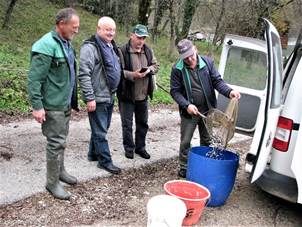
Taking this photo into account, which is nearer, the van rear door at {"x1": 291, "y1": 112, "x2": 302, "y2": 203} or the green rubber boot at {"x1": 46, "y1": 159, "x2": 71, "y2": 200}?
the van rear door at {"x1": 291, "y1": 112, "x2": 302, "y2": 203}

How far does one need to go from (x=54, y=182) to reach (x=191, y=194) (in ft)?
4.58

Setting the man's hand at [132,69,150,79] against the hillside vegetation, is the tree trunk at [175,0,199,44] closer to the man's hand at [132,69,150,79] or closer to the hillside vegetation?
the hillside vegetation

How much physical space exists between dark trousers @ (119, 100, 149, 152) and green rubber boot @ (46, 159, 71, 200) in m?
1.55

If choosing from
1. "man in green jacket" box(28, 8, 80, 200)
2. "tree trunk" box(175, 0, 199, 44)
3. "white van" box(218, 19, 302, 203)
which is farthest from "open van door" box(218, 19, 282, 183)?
"tree trunk" box(175, 0, 199, 44)

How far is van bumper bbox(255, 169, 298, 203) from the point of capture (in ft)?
14.2

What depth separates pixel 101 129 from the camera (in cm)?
520

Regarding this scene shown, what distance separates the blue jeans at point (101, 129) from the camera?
5117 mm

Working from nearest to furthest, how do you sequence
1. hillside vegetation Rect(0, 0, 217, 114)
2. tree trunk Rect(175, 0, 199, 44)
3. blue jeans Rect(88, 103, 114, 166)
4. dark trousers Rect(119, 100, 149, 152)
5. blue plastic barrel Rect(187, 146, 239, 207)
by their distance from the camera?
blue plastic barrel Rect(187, 146, 239, 207), blue jeans Rect(88, 103, 114, 166), dark trousers Rect(119, 100, 149, 152), hillside vegetation Rect(0, 0, 217, 114), tree trunk Rect(175, 0, 199, 44)

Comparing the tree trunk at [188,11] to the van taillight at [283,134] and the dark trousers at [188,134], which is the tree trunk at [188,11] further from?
the van taillight at [283,134]

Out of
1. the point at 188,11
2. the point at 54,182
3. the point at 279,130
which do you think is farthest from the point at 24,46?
the point at 279,130

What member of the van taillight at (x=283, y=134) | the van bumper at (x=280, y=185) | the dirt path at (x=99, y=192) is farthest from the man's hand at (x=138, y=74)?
the van bumper at (x=280, y=185)

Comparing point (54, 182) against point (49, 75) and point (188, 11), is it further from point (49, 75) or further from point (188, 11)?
point (188, 11)

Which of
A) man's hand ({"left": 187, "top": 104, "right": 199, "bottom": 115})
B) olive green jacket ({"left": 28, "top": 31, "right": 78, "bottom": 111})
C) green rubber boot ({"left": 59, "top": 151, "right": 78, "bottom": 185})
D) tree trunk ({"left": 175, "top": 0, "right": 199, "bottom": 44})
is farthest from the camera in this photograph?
tree trunk ({"left": 175, "top": 0, "right": 199, "bottom": 44})

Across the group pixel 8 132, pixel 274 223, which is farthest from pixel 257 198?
pixel 8 132
